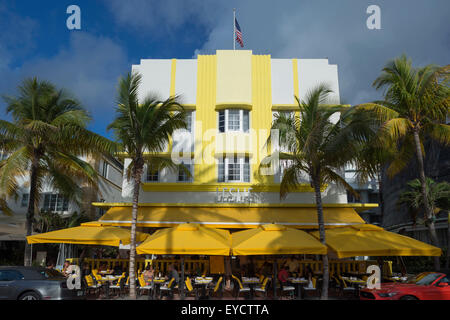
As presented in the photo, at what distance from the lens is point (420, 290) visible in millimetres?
11078

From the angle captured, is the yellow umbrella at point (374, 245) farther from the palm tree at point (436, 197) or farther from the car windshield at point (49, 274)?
the palm tree at point (436, 197)

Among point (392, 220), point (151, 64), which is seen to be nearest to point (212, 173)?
point (151, 64)

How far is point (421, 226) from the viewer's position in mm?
29703

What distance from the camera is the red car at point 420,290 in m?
11.0

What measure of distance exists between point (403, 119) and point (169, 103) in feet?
34.1

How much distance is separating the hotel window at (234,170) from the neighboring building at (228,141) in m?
0.06

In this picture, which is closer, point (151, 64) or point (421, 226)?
point (151, 64)

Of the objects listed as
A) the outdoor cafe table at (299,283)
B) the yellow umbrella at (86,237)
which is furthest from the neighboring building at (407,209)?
the yellow umbrella at (86,237)

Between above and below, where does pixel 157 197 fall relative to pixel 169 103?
below

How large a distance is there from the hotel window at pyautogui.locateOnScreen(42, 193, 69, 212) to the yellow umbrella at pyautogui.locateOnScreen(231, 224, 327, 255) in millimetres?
18889

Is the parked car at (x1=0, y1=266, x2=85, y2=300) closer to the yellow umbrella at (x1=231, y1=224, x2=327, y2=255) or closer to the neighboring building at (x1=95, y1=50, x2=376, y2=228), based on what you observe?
the yellow umbrella at (x1=231, y1=224, x2=327, y2=255)

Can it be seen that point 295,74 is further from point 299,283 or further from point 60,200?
point 60,200
